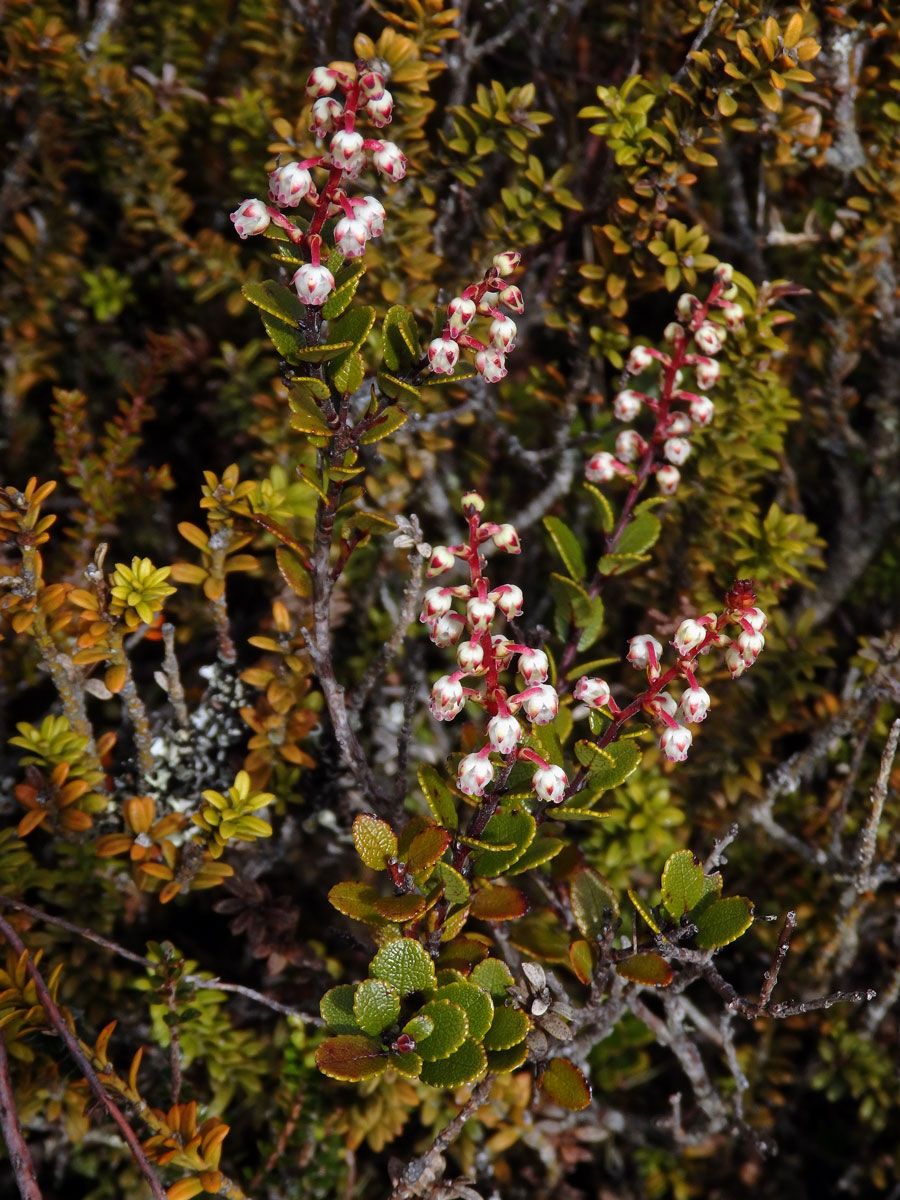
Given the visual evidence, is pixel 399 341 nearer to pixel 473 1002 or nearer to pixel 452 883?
pixel 452 883

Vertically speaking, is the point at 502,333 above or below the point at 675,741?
above

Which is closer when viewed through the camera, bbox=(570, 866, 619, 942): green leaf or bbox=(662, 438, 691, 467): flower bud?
bbox=(570, 866, 619, 942): green leaf

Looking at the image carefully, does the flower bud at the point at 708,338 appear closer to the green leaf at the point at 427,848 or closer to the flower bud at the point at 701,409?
the flower bud at the point at 701,409

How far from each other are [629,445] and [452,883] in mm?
616

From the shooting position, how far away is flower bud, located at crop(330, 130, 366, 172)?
2.82 ft

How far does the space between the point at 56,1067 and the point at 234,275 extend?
1252 mm

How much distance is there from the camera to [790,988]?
1648mm

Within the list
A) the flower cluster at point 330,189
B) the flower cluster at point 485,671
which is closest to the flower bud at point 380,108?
the flower cluster at point 330,189

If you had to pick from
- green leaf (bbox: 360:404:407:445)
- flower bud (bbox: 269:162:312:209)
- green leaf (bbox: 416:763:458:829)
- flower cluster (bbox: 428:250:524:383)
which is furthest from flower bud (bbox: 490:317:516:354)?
green leaf (bbox: 416:763:458:829)

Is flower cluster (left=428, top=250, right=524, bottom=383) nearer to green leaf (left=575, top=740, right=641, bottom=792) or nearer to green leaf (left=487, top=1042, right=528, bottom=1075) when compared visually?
green leaf (left=575, top=740, right=641, bottom=792)

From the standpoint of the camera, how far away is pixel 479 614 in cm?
90

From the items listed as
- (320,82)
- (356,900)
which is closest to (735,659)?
(356,900)

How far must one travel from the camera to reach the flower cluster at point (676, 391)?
1.23 meters

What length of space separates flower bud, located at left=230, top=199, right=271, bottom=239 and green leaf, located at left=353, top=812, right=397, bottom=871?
0.56 m
